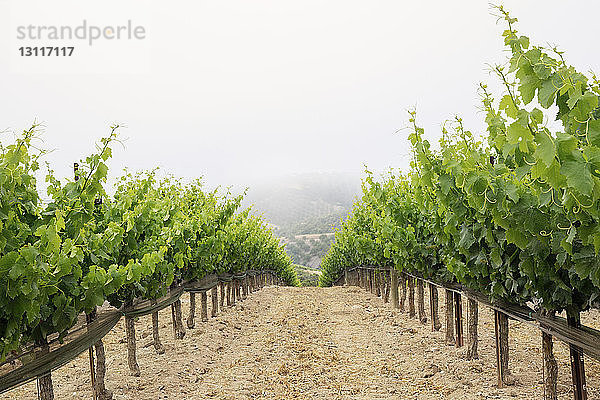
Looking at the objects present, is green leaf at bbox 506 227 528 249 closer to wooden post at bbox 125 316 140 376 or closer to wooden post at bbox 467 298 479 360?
wooden post at bbox 467 298 479 360

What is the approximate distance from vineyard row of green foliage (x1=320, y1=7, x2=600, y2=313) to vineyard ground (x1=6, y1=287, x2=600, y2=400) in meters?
1.29

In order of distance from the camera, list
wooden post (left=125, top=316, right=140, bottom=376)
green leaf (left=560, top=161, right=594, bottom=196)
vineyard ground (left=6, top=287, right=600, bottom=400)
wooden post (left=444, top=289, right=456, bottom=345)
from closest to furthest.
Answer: green leaf (left=560, top=161, right=594, bottom=196), vineyard ground (left=6, top=287, right=600, bottom=400), wooden post (left=125, top=316, right=140, bottom=376), wooden post (left=444, top=289, right=456, bottom=345)

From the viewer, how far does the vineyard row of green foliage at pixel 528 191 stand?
9.40 ft

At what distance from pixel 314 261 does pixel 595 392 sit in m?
81.8

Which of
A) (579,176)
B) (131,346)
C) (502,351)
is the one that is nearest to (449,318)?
(502,351)

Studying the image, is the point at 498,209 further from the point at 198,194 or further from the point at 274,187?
the point at 274,187

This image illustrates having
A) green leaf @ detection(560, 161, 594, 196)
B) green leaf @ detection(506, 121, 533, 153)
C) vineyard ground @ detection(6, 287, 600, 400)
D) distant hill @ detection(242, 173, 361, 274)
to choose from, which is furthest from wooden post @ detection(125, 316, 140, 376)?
distant hill @ detection(242, 173, 361, 274)

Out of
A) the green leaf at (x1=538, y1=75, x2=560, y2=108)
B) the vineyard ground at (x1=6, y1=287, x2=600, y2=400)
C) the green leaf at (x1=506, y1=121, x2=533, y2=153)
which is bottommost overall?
the vineyard ground at (x1=6, y1=287, x2=600, y2=400)

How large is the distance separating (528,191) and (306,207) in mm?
137193

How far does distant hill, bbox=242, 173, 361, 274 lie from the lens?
89.6 meters

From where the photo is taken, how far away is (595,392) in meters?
5.98

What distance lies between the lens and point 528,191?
445 cm

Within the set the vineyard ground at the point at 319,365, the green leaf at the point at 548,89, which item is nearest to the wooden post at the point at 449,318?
the vineyard ground at the point at 319,365

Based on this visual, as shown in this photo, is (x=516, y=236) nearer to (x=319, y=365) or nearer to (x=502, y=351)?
(x=502, y=351)
